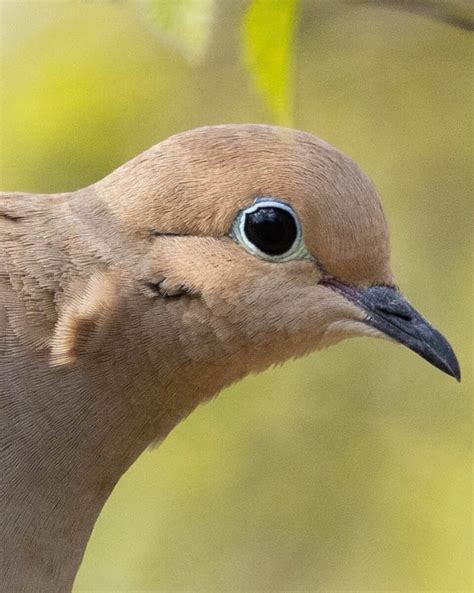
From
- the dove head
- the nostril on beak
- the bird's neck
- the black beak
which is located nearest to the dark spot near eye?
the dove head

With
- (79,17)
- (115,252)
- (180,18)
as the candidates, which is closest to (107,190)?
(115,252)

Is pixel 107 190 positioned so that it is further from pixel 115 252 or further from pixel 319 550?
pixel 319 550

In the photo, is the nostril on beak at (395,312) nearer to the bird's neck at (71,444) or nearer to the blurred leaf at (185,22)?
the bird's neck at (71,444)

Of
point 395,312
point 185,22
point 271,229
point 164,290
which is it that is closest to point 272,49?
point 185,22

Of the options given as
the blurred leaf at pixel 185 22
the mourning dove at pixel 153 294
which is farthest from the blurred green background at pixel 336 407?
the blurred leaf at pixel 185 22

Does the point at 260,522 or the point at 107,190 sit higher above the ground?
the point at 107,190
